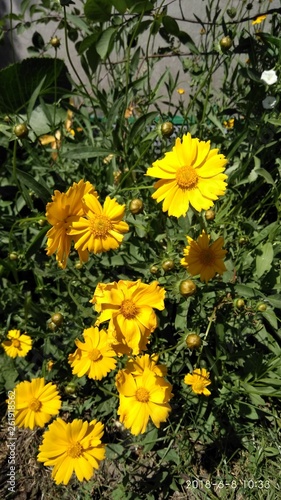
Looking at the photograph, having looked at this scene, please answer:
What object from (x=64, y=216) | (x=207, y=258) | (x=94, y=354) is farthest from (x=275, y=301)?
(x=64, y=216)

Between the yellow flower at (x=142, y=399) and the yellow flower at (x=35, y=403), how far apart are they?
282mm

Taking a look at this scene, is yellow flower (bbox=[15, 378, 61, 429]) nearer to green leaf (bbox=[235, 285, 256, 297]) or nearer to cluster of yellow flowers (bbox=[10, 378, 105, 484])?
cluster of yellow flowers (bbox=[10, 378, 105, 484])

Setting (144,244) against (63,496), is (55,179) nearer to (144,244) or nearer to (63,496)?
(144,244)

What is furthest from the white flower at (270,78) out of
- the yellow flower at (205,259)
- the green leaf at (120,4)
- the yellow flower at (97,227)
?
the yellow flower at (97,227)

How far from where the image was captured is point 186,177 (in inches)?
40.1

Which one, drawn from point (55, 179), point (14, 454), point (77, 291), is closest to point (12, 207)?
point (55, 179)

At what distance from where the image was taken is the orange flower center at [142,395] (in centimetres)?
111

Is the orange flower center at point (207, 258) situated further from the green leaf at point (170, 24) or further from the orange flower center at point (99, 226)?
the green leaf at point (170, 24)

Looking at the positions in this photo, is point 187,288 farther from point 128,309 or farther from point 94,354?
point 94,354

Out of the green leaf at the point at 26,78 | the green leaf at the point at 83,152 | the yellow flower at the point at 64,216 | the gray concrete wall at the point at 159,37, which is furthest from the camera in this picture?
the gray concrete wall at the point at 159,37

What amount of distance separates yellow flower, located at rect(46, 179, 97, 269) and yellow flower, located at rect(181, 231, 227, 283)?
281mm

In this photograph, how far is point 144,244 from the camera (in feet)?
4.68

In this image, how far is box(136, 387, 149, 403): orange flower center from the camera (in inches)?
43.7

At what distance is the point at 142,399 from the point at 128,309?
272 mm
